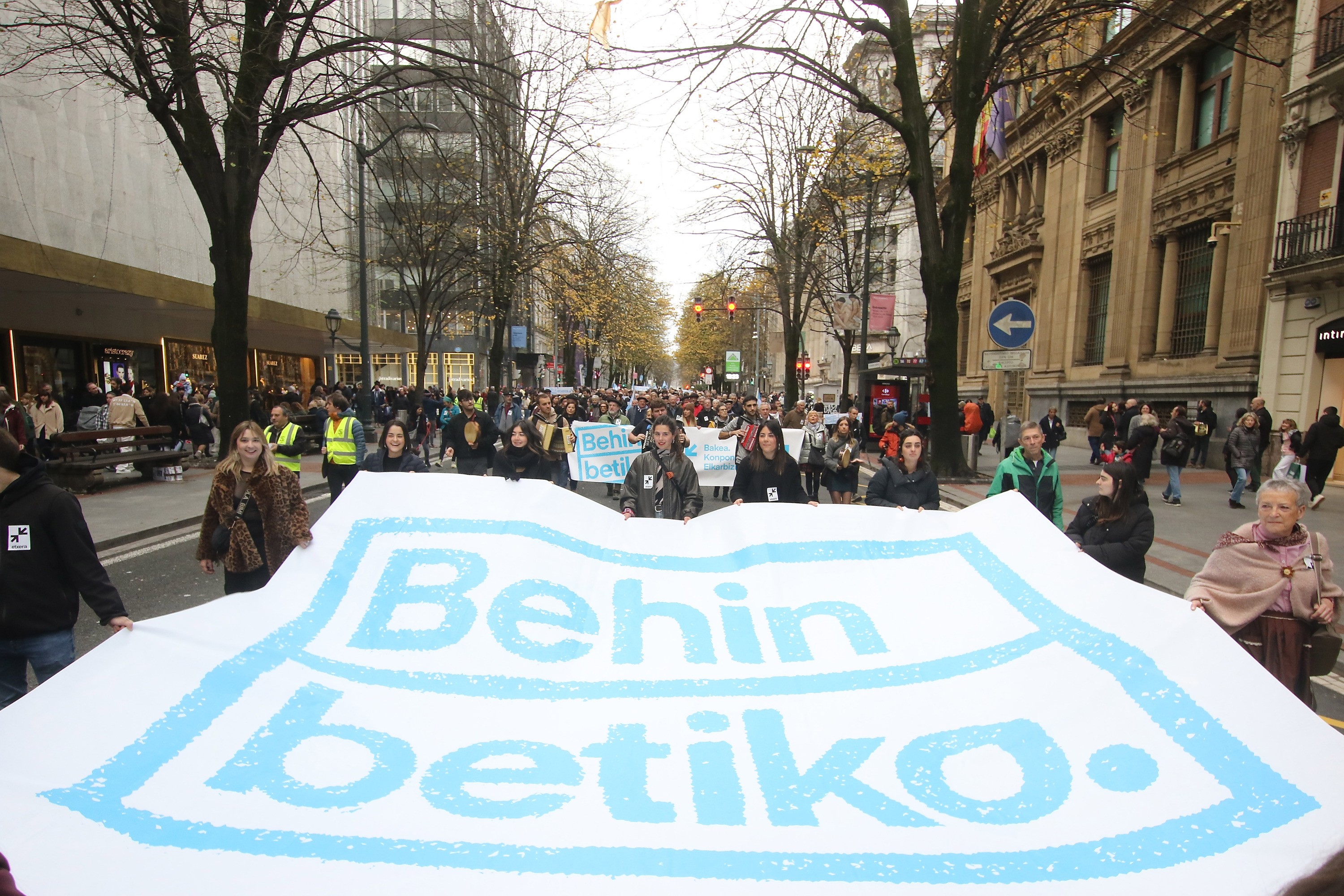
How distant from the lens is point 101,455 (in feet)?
46.4

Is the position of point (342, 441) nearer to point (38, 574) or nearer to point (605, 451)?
point (605, 451)

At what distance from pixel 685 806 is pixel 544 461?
7.50m

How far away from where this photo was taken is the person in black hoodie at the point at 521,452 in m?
8.75

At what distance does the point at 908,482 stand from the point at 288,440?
20.7 feet

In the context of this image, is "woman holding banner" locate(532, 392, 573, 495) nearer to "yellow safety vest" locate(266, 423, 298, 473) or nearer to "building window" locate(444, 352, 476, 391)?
"yellow safety vest" locate(266, 423, 298, 473)

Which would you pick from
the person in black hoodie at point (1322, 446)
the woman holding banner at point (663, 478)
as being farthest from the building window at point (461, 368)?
the woman holding banner at point (663, 478)

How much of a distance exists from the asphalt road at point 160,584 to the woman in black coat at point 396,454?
1.90 meters

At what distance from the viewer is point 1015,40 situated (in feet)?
46.3

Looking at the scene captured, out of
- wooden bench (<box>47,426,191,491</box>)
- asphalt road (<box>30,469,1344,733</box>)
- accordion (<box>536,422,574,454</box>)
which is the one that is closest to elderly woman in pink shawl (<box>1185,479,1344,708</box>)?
asphalt road (<box>30,469,1344,733</box>)

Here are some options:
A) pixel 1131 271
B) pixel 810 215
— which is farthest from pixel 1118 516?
pixel 810 215

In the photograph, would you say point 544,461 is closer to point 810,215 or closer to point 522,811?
point 522,811

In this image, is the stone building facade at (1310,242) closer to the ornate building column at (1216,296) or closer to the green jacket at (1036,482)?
the ornate building column at (1216,296)

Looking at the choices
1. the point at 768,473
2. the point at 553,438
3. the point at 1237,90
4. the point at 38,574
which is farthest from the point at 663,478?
the point at 1237,90

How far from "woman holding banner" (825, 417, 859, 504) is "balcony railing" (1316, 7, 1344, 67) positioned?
14.3m
